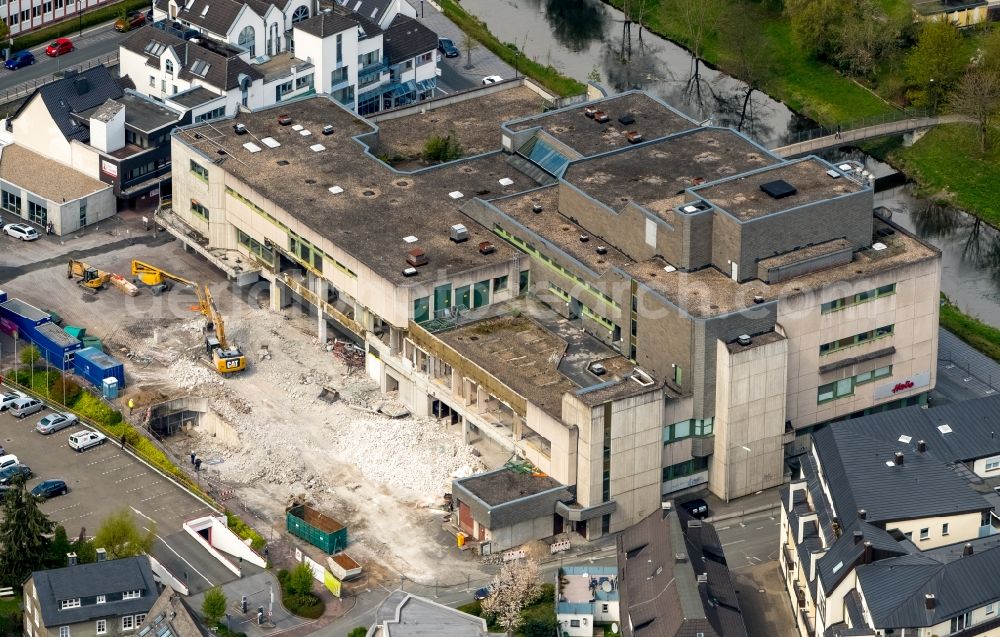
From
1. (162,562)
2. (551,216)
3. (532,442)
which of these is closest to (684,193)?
(551,216)

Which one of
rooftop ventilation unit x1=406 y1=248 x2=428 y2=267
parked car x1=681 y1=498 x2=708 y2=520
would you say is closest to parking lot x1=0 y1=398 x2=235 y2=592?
rooftop ventilation unit x1=406 y1=248 x2=428 y2=267

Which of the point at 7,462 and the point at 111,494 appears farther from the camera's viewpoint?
the point at 7,462

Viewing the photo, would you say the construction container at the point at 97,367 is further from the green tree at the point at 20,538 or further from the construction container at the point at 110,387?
the green tree at the point at 20,538

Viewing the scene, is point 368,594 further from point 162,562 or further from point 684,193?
point 684,193

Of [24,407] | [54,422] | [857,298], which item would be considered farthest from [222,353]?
[857,298]

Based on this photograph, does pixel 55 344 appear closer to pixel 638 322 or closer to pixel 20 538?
pixel 20 538

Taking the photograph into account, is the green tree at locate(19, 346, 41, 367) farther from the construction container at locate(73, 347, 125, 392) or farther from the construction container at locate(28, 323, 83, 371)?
the construction container at locate(73, 347, 125, 392)
